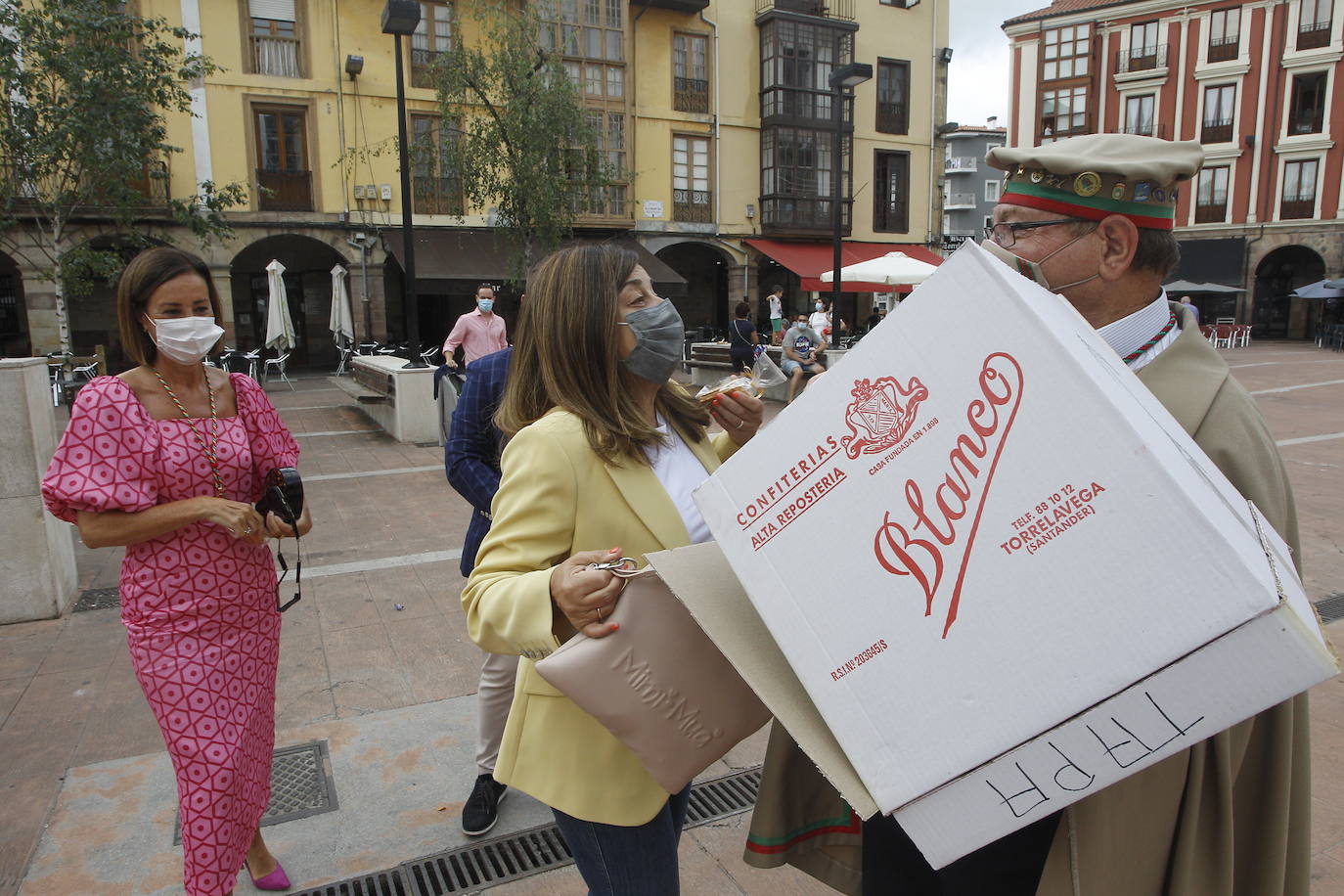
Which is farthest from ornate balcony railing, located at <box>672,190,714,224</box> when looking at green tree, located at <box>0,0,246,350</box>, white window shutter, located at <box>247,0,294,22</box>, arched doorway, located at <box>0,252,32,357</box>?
arched doorway, located at <box>0,252,32,357</box>

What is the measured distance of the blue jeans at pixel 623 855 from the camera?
1.56 m

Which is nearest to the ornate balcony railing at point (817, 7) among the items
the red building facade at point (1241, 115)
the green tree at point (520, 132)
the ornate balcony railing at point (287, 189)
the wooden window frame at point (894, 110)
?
the wooden window frame at point (894, 110)

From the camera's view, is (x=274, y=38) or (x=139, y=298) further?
(x=274, y=38)

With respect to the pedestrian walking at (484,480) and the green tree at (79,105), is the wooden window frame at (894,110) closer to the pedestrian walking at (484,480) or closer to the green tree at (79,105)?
the green tree at (79,105)

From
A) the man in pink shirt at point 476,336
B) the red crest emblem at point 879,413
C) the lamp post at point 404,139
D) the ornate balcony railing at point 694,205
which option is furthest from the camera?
the ornate balcony railing at point 694,205

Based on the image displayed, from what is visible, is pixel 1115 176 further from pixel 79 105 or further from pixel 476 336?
pixel 79 105

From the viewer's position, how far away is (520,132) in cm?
1602

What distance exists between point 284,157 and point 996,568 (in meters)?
23.3

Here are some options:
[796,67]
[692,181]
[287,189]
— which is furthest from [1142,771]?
[796,67]

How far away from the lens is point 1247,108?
3353 centimetres

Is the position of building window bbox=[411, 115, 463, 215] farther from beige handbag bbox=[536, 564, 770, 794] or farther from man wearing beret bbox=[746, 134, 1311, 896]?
beige handbag bbox=[536, 564, 770, 794]

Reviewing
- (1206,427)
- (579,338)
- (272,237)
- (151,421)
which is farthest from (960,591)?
(272,237)

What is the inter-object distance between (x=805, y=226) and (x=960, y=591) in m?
26.6

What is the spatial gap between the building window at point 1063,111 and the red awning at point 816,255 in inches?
573
